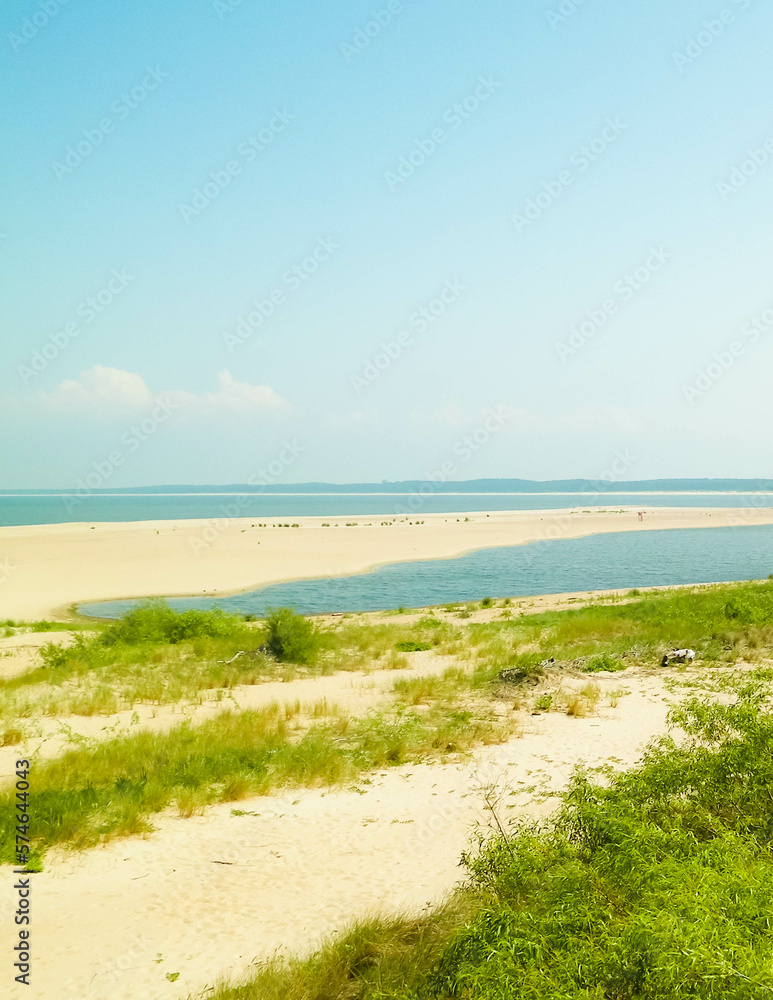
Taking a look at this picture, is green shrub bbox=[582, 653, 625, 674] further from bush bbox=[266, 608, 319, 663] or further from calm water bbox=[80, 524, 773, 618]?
calm water bbox=[80, 524, 773, 618]

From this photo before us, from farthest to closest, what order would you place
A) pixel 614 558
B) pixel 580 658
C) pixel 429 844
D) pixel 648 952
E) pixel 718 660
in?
pixel 614 558, pixel 580 658, pixel 718 660, pixel 429 844, pixel 648 952

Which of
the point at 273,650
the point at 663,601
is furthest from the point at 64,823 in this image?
the point at 663,601

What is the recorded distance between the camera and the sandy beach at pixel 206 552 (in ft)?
125

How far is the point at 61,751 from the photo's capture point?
1169 centimetres

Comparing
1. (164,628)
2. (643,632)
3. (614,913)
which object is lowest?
(643,632)

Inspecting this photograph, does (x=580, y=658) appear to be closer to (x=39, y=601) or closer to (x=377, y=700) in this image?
(x=377, y=700)

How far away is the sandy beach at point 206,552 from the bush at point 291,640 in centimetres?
1640

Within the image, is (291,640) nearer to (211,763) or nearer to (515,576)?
(211,763)

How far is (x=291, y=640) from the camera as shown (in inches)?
769

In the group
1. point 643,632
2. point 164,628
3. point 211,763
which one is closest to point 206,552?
point 164,628

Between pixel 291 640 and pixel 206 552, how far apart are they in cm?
3690

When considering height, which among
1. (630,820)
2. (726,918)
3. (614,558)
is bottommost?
(614,558)

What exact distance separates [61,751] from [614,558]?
156ft

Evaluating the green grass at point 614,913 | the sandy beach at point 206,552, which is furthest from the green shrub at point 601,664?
the sandy beach at point 206,552
